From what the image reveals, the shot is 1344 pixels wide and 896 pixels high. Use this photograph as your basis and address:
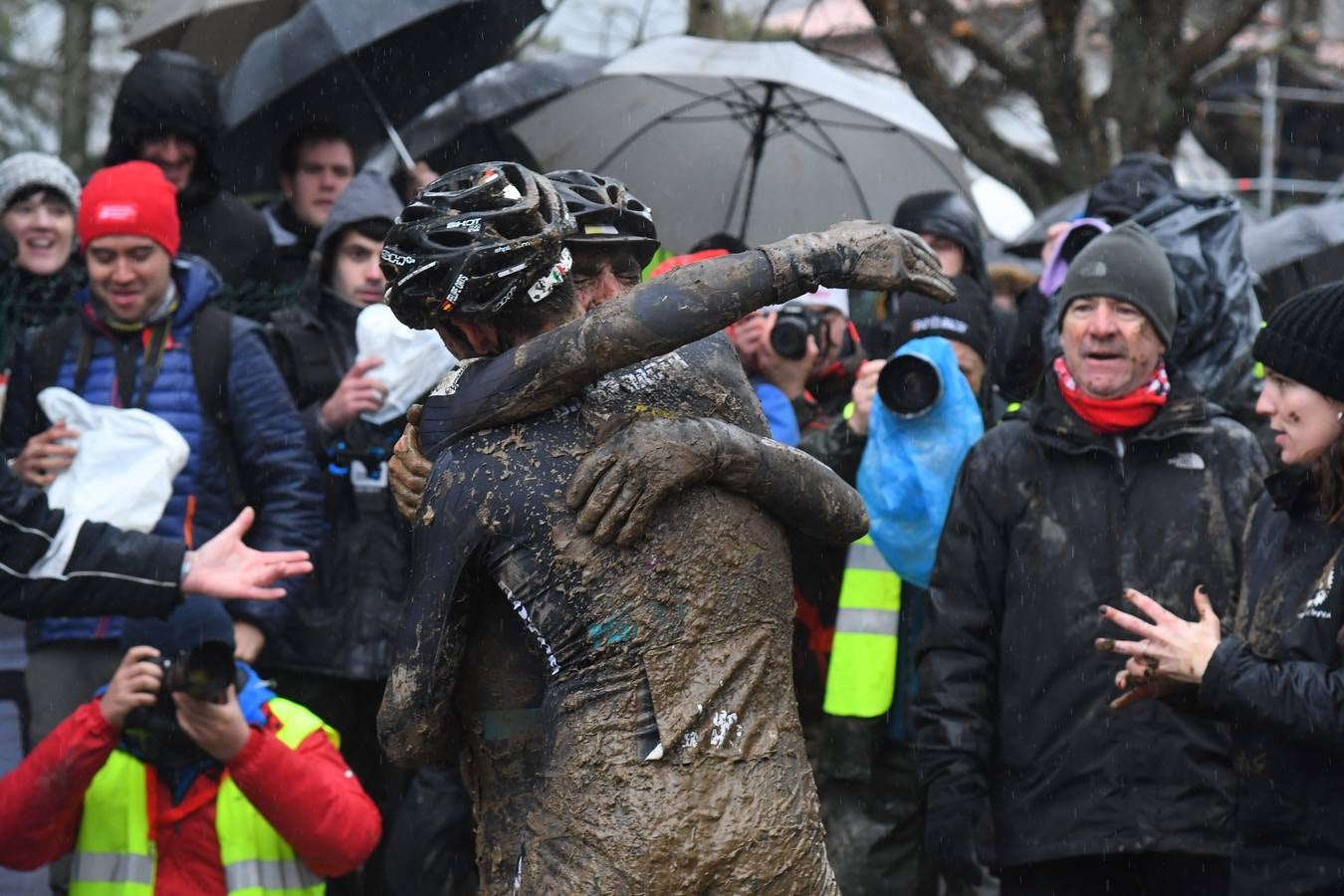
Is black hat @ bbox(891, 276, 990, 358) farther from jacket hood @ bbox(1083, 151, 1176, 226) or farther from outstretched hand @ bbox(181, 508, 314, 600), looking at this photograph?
outstretched hand @ bbox(181, 508, 314, 600)

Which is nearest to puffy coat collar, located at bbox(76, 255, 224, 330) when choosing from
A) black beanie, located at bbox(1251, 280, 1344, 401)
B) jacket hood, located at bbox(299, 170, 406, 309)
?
jacket hood, located at bbox(299, 170, 406, 309)

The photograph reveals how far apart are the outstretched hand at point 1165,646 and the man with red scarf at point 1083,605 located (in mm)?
550

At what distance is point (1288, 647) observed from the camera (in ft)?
14.8

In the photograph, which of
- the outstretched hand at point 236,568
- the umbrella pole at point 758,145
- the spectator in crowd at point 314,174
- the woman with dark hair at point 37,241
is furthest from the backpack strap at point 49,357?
the umbrella pole at point 758,145

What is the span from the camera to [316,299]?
22.5ft

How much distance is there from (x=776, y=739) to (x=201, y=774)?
8.60 ft

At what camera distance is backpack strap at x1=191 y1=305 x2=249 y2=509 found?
20.2ft

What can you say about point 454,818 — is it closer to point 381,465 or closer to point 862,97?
point 381,465

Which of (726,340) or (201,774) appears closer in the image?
(726,340)

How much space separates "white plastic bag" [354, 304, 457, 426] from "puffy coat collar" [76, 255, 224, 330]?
1.83 ft

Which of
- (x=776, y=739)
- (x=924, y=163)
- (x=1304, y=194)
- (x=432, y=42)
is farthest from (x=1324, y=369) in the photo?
(x=1304, y=194)

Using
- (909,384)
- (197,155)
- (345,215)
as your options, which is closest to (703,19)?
(197,155)

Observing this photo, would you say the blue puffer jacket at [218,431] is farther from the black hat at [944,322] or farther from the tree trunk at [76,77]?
the tree trunk at [76,77]

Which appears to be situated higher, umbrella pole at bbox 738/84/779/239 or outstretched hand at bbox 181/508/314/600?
outstretched hand at bbox 181/508/314/600
